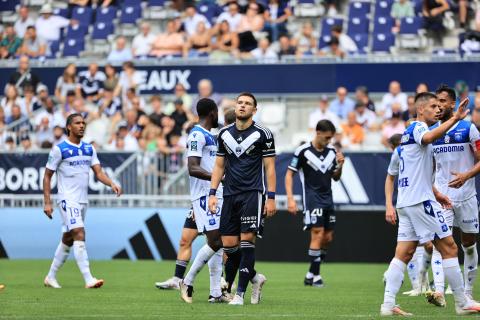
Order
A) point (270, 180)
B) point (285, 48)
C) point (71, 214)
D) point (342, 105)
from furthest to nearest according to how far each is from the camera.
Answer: point (285, 48) → point (342, 105) → point (71, 214) → point (270, 180)

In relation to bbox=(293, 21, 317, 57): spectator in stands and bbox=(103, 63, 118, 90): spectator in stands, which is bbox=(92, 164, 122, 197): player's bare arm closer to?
bbox=(103, 63, 118, 90): spectator in stands

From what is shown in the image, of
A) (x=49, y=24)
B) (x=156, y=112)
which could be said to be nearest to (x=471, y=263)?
(x=156, y=112)

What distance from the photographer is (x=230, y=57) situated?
91.3 feet

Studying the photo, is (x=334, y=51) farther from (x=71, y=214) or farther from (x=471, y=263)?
(x=471, y=263)

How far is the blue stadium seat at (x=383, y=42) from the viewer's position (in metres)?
27.4

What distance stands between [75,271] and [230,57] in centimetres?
917

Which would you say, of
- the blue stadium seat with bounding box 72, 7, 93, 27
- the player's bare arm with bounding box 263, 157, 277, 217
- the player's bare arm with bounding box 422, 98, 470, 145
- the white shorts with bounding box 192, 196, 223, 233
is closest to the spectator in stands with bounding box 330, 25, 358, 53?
the blue stadium seat with bounding box 72, 7, 93, 27

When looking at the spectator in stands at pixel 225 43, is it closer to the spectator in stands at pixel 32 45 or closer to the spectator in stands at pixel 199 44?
the spectator in stands at pixel 199 44

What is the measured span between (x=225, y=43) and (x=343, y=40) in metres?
2.97

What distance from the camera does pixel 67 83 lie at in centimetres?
2853

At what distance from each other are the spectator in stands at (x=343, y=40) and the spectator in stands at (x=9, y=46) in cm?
894

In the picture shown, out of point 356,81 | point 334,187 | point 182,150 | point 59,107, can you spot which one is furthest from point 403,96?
point 59,107

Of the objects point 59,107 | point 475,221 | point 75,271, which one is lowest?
point 75,271

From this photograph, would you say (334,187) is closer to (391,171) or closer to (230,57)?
(230,57)
